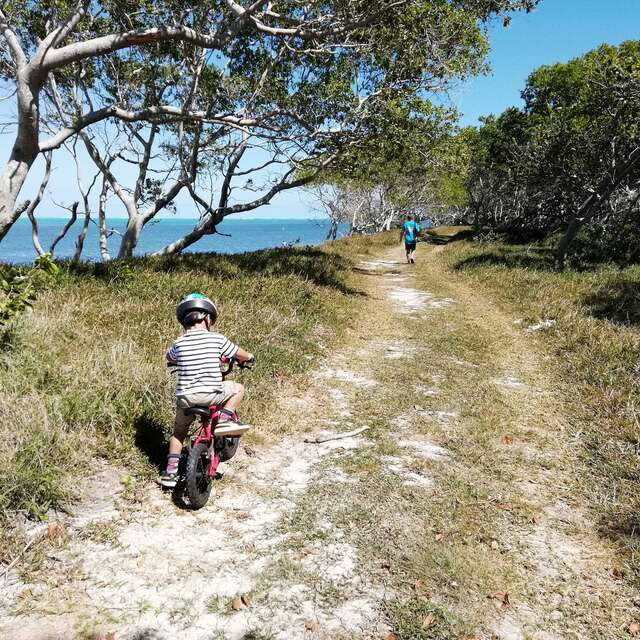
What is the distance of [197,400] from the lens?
187 inches

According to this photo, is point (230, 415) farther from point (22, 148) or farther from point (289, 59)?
point (289, 59)

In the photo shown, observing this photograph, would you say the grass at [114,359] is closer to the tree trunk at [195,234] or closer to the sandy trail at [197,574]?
the sandy trail at [197,574]

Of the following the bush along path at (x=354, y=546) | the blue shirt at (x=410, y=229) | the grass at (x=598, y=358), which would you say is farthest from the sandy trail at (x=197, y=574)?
the blue shirt at (x=410, y=229)

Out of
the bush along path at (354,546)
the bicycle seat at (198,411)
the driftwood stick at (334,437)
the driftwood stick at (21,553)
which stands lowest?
the bush along path at (354,546)

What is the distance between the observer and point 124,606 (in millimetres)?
3549

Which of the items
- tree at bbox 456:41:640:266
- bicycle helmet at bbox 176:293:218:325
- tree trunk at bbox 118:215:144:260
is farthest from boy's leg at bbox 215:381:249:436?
tree at bbox 456:41:640:266

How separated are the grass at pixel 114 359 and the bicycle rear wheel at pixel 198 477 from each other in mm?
778

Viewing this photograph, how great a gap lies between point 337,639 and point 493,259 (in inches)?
846

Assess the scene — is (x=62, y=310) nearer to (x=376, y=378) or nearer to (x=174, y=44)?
(x=376, y=378)

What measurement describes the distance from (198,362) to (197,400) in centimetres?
38

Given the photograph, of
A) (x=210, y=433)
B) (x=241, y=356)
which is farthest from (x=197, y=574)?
(x=241, y=356)

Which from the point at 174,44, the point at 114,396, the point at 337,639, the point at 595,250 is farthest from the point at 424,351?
the point at 595,250

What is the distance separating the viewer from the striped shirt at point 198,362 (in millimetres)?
4832

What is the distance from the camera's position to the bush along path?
351cm
